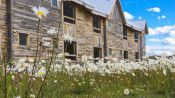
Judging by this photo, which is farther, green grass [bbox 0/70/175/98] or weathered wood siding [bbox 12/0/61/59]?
weathered wood siding [bbox 12/0/61/59]

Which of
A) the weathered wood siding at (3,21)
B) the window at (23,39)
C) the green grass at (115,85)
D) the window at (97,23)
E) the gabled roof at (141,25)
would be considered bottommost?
the green grass at (115,85)

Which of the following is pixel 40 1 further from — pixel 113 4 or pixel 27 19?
pixel 113 4

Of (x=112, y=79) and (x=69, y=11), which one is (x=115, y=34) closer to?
(x=69, y=11)

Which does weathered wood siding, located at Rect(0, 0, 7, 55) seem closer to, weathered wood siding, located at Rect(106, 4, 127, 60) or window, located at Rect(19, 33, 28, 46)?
window, located at Rect(19, 33, 28, 46)

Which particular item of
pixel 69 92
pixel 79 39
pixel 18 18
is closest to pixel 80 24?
pixel 79 39

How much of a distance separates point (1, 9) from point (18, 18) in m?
1.26

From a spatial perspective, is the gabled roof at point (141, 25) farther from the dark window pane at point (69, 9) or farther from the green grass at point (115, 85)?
the green grass at point (115, 85)

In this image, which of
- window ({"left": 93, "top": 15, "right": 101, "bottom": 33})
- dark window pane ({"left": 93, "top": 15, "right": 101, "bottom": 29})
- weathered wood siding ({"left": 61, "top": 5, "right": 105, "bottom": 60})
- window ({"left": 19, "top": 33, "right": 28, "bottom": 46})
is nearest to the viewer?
window ({"left": 19, "top": 33, "right": 28, "bottom": 46})

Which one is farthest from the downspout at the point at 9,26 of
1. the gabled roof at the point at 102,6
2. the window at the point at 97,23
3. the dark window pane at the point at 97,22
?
the dark window pane at the point at 97,22

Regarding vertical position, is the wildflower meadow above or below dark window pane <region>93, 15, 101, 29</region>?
below

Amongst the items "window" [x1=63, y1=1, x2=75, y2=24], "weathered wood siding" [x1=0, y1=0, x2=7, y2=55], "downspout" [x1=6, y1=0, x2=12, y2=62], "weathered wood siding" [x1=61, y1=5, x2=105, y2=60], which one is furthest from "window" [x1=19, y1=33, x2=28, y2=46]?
"window" [x1=63, y1=1, x2=75, y2=24]

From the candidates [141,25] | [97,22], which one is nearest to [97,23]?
[97,22]

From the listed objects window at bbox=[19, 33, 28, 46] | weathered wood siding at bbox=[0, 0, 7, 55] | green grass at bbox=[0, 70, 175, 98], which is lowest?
green grass at bbox=[0, 70, 175, 98]

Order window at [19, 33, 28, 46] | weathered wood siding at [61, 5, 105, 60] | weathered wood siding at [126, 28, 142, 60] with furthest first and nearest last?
1. weathered wood siding at [126, 28, 142, 60]
2. weathered wood siding at [61, 5, 105, 60]
3. window at [19, 33, 28, 46]
